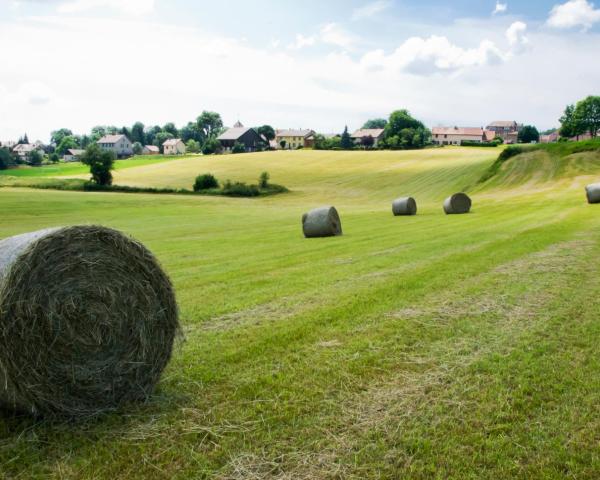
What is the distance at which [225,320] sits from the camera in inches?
354

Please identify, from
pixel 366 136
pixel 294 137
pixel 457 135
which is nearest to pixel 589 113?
pixel 366 136

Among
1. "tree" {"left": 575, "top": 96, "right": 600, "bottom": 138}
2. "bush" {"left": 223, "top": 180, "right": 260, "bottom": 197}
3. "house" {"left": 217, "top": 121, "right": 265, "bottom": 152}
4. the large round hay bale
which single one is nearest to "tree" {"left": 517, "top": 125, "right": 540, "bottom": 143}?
"tree" {"left": 575, "top": 96, "right": 600, "bottom": 138}

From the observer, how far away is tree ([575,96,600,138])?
357ft

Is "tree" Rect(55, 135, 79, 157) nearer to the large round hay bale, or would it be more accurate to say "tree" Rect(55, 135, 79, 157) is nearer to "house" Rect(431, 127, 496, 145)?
"house" Rect(431, 127, 496, 145)

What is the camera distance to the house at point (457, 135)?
188 metres

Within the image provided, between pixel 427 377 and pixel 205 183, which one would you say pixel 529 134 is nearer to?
pixel 205 183

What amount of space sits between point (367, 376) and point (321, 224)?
15957 mm

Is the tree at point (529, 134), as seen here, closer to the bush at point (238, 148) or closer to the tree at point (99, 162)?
the bush at point (238, 148)

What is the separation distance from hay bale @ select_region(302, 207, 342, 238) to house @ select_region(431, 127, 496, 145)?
566 feet

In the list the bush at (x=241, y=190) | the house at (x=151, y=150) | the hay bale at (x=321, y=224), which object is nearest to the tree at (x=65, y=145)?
the house at (x=151, y=150)

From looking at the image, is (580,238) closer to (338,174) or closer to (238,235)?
(238,235)

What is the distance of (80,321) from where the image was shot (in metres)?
5.74

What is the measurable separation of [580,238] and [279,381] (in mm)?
14811

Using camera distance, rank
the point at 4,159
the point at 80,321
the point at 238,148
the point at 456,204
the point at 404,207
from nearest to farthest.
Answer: the point at 80,321 < the point at 456,204 < the point at 404,207 < the point at 4,159 < the point at 238,148
